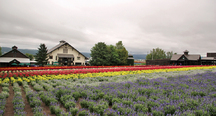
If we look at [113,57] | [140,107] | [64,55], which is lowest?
[140,107]

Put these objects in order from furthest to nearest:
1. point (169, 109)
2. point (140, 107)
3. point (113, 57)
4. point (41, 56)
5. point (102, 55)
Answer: point (113, 57) → point (102, 55) → point (41, 56) → point (140, 107) → point (169, 109)

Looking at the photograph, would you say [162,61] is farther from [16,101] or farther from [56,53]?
[16,101]

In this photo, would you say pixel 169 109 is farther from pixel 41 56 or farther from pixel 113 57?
pixel 113 57

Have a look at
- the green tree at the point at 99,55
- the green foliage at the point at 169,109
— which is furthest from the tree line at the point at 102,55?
the green foliage at the point at 169,109

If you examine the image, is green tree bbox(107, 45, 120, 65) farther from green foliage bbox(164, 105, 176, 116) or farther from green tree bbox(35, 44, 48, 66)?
green foliage bbox(164, 105, 176, 116)

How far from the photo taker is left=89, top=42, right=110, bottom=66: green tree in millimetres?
39000

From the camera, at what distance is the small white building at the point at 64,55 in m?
43.7

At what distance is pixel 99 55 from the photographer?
39.6 m

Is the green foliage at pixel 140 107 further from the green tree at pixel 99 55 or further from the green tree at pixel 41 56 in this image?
the green tree at pixel 99 55

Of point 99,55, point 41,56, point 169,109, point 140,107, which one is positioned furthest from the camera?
point 99,55

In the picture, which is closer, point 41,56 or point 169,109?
point 169,109

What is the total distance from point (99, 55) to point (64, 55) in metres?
14.8

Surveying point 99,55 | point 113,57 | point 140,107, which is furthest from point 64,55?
point 140,107

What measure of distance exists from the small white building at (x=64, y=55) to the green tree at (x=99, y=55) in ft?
32.3
